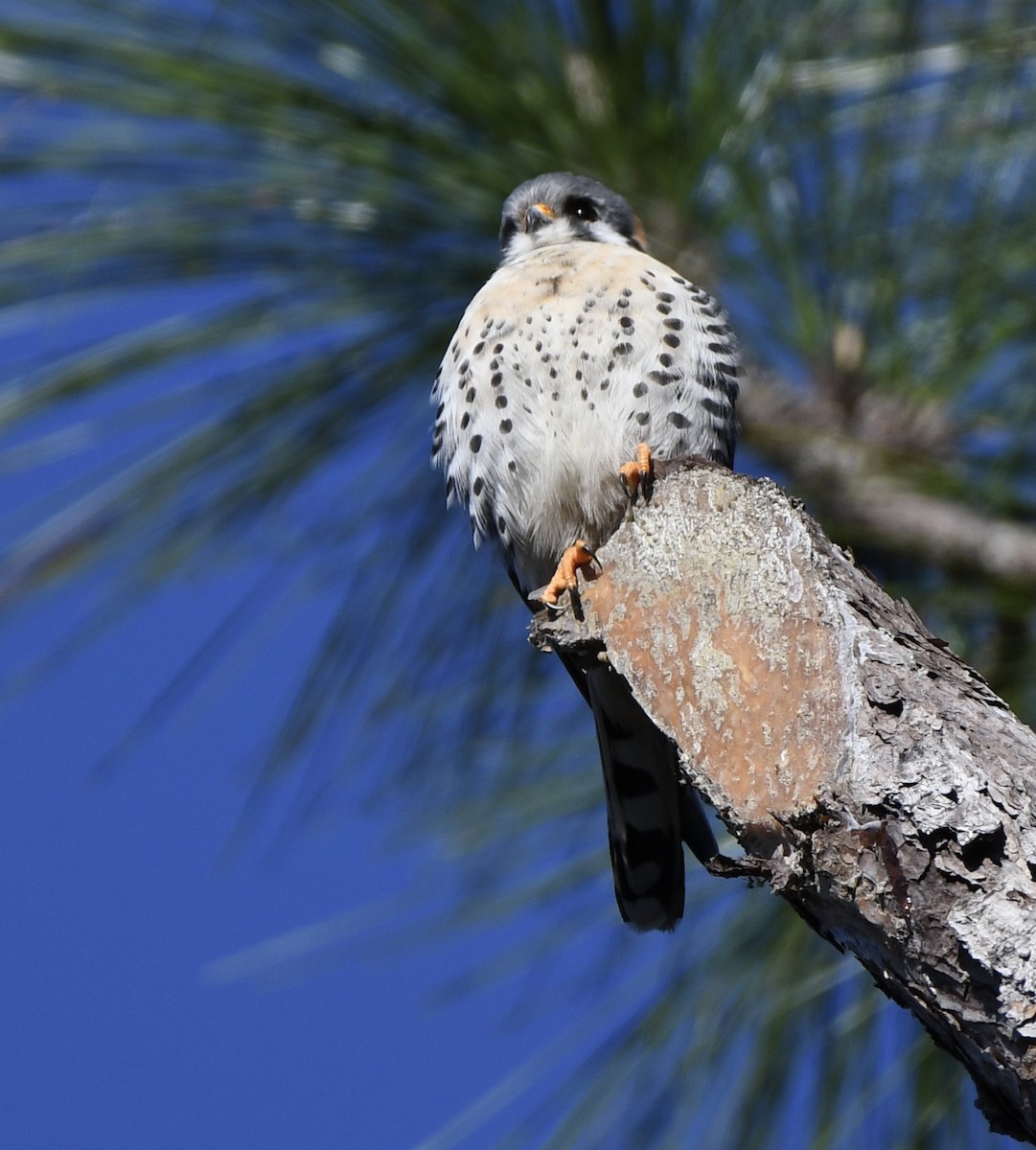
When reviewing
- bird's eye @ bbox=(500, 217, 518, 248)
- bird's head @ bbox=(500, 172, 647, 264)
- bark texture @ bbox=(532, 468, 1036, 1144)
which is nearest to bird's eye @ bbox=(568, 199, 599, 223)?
bird's head @ bbox=(500, 172, 647, 264)

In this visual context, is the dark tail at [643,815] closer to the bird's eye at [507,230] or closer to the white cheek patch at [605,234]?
the bird's eye at [507,230]

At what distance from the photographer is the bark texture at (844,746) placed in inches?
56.0

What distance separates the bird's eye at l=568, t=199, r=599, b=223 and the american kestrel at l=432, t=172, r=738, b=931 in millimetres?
45

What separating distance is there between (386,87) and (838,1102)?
2043 millimetres

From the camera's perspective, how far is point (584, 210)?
3.23 m

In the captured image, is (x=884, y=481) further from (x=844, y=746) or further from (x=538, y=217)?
(x=844, y=746)

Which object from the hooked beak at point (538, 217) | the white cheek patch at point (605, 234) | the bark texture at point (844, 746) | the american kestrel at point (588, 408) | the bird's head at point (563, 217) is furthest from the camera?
the white cheek patch at point (605, 234)

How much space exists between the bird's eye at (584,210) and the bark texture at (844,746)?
1289 mm

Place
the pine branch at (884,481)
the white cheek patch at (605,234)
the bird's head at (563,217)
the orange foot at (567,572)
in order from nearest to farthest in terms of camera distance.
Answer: the orange foot at (567,572) → the pine branch at (884,481) → the bird's head at (563,217) → the white cheek patch at (605,234)

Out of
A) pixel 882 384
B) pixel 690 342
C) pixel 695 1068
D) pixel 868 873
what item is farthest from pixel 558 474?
Result: pixel 868 873

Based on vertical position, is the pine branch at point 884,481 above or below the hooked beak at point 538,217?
below

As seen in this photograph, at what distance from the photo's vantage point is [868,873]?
4.91 ft

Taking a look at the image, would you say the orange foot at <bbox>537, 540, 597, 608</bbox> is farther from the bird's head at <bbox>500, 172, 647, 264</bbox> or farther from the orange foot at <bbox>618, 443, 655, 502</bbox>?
the bird's head at <bbox>500, 172, 647, 264</bbox>

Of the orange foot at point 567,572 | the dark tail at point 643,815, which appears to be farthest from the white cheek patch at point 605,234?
the orange foot at point 567,572
